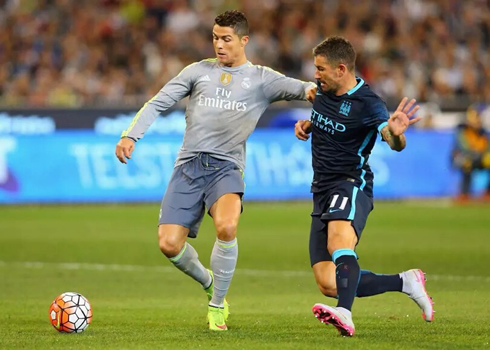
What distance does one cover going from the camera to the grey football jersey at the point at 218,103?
8.27 metres

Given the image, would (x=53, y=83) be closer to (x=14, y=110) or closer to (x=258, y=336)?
(x=14, y=110)

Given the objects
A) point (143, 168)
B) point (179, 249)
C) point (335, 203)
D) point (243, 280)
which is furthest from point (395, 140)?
point (143, 168)

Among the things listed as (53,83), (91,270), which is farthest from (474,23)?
(91,270)

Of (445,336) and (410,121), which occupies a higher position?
(410,121)

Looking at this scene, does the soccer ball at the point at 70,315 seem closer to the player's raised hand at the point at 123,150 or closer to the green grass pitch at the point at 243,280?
the green grass pitch at the point at 243,280

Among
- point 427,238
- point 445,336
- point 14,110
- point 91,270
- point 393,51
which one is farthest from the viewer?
point 393,51

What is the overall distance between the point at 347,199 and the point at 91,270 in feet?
18.0

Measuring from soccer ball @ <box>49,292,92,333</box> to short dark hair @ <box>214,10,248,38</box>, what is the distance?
2.43m

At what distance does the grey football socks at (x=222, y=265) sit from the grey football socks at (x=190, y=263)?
0.30 metres

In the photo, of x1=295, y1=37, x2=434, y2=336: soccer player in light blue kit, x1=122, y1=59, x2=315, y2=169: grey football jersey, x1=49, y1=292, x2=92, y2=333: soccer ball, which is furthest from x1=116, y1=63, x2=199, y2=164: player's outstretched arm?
x1=49, y1=292, x2=92, y2=333: soccer ball

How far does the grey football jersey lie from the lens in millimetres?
8266

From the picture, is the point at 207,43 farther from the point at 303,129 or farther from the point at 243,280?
the point at 303,129

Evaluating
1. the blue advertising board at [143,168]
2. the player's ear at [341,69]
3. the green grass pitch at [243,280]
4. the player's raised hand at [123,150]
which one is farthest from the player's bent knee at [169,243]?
the blue advertising board at [143,168]

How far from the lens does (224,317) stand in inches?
314
